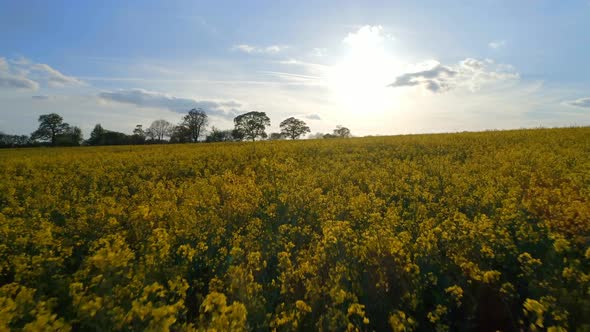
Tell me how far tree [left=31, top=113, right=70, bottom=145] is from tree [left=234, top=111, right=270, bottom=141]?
3469 cm

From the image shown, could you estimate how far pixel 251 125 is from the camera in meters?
71.9

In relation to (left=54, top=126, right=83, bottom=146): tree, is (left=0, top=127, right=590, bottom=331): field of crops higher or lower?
lower

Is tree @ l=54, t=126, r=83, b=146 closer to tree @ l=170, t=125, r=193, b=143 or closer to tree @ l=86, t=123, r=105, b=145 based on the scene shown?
tree @ l=86, t=123, r=105, b=145

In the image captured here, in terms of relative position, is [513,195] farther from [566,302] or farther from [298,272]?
[298,272]

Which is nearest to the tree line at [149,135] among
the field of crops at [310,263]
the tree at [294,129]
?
the tree at [294,129]

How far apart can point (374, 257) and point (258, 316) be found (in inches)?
65.2

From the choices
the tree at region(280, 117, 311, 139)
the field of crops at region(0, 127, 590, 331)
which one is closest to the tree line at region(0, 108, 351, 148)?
the tree at region(280, 117, 311, 139)

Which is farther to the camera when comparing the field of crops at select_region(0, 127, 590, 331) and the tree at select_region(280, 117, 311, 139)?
the tree at select_region(280, 117, 311, 139)

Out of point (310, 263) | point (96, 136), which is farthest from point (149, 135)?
point (310, 263)

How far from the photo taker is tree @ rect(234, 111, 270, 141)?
234 ft

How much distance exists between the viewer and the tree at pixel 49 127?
61.8 metres

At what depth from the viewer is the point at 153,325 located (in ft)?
7.64

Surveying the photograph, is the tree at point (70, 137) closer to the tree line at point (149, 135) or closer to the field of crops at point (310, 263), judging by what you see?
the tree line at point (149, 135)

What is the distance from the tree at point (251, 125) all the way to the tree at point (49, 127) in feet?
114
